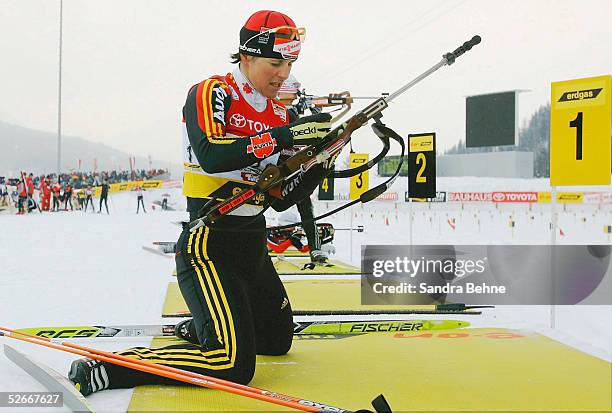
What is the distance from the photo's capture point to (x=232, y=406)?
266 centimetres

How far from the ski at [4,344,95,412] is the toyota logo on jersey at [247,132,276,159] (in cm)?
127

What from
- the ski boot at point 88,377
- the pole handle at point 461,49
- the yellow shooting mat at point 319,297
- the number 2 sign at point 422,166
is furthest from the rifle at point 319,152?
the number 2 sign at point 422,166

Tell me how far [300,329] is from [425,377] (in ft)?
4.69

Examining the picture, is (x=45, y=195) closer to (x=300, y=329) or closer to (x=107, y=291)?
(x=107, y=291)

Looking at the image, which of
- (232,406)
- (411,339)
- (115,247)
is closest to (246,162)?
(232,406)

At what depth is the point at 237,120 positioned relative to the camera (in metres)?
3.06

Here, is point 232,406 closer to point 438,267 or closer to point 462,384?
point 462,384

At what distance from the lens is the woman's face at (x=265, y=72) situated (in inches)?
120

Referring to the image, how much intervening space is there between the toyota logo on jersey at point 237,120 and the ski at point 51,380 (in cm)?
143

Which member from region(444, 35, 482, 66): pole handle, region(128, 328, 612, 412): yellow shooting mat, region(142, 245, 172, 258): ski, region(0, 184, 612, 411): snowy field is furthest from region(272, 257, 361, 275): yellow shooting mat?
region(444, 35, 482, 66): pole handle

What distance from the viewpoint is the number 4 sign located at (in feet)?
14.3

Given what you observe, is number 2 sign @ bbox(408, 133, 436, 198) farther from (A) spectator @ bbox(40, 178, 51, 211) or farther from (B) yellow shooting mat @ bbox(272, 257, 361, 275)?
(A) spectator @ bbox(40, 178, 51, 211)

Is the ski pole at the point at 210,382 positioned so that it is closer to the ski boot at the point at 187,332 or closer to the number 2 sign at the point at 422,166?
the ski boot at the point at 187,332

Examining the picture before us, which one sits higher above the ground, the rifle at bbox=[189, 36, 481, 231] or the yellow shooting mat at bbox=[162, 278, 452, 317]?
the rifle at bbox=[189, 36, 481, 231]
